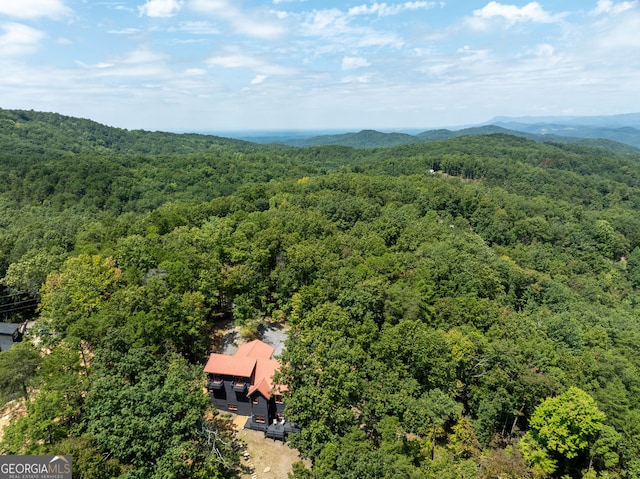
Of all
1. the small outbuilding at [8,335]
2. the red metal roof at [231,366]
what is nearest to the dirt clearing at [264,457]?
the red metal roof at [231,366]

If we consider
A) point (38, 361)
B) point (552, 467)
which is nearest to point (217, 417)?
point (38, 361)

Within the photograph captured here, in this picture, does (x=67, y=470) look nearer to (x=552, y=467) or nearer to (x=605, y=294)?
(x=552, y=467)

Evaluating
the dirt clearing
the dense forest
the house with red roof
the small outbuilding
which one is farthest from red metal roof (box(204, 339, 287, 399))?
the small outbuilding

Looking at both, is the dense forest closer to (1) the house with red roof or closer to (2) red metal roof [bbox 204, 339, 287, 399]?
(1) the house with red roof

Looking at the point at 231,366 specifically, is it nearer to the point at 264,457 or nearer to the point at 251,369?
the point at 251,369

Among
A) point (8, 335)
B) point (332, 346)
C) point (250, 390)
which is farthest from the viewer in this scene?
point (8, 335)

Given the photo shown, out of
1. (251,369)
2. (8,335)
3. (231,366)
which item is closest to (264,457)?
(251,369)

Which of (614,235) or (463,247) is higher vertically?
(463,247)
